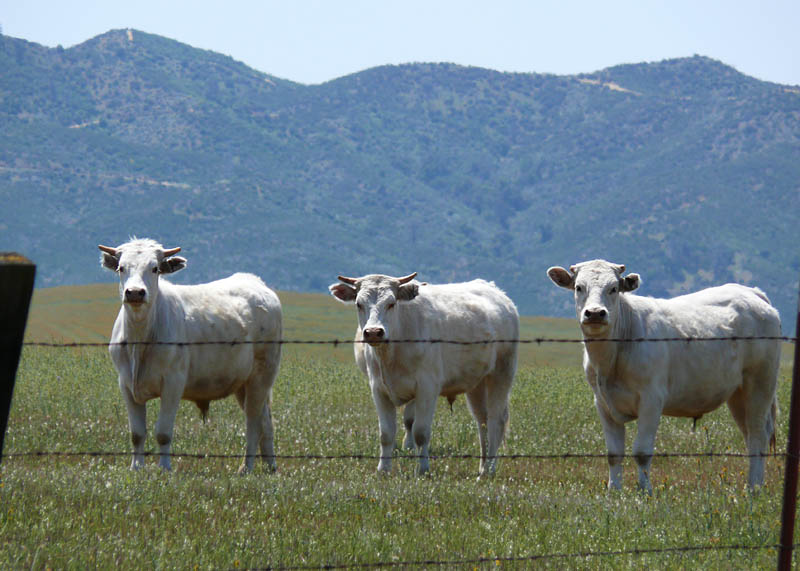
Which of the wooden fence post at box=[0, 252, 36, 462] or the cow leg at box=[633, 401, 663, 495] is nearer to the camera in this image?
the wooden fence post at box=[0, 252, 36, 462]

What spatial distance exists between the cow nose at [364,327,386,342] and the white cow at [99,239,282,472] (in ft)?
6.18

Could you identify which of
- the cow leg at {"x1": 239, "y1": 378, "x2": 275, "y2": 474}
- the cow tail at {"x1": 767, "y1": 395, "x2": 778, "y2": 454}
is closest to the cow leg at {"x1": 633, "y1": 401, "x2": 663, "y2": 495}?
the cow tail at {"x1": 767, "y1": 395, "x2": 778, "y2": 454}

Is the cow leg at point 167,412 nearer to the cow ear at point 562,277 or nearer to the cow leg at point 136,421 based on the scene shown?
the cow leg at point 136,421

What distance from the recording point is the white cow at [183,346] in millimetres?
11461

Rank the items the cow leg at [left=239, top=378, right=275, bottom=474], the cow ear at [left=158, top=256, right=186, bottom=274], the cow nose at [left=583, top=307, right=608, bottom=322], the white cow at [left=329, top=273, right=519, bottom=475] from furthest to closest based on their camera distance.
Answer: the cow leg at [left=239, top=378, right=275, bottom=474] → the white cow at [left=329, top=273, right=519, bottom=475] → the cow ear at [left=158, top=256, right=186, bottom=274] → the cow nose at [left=583, top=307, right=608, bottom=322]

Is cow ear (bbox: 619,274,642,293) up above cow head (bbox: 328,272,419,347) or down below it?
above

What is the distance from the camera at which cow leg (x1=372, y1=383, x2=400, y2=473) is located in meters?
12.1

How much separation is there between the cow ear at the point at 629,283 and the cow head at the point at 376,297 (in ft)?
7.64

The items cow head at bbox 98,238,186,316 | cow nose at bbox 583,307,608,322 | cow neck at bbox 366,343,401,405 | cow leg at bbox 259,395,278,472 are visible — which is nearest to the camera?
cow nose at bbox 583,307,608,322

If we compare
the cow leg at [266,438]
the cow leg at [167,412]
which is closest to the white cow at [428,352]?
the cow leg at [266,438]

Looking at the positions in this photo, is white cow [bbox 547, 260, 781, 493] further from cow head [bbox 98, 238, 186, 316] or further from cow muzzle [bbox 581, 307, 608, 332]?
cow head [bbox 98, 238, 186, 316]

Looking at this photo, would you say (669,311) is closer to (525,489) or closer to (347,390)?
(525,489)

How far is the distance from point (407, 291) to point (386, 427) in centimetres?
163

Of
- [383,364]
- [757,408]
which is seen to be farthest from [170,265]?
[757,408]
